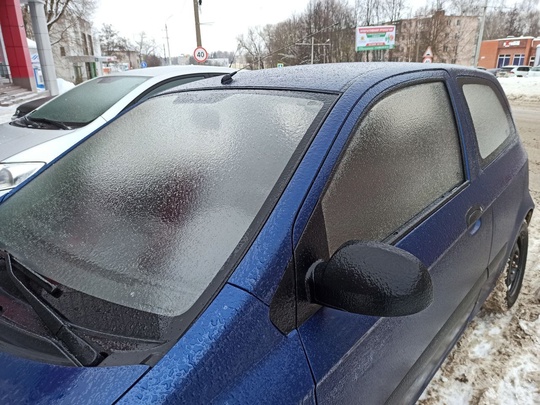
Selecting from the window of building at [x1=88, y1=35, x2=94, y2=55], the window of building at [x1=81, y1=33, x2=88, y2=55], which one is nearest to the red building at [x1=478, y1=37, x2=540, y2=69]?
the window of building at [x1=88, y1=35, x2=94, y2=55]

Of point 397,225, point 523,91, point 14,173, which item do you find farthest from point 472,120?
point 523,91

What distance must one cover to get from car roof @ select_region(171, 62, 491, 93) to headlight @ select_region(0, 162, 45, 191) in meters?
2.29

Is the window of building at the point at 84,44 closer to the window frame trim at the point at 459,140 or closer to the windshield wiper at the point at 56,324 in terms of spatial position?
the window frame trim at the point at 459,140

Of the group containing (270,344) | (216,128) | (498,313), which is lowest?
(498,313)

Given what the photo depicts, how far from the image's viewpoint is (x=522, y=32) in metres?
71.5

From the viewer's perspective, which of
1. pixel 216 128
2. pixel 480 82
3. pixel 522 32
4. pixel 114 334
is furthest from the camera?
pixel 522 32

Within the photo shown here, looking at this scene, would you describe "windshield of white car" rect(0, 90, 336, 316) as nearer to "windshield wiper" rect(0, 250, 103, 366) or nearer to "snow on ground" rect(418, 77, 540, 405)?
"windshield wiper" rect(0, 250, 103, 366)

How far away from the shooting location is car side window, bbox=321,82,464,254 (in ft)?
4.15

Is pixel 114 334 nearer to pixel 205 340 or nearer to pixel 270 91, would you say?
pixel 205 340

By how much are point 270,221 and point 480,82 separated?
6.19 ft

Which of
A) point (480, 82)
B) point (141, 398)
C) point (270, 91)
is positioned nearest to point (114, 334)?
point (141, 398)

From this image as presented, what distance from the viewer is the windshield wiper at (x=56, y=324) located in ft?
3.01

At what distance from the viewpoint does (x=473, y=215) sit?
1.80m

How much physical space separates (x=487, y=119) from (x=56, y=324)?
2298mm
